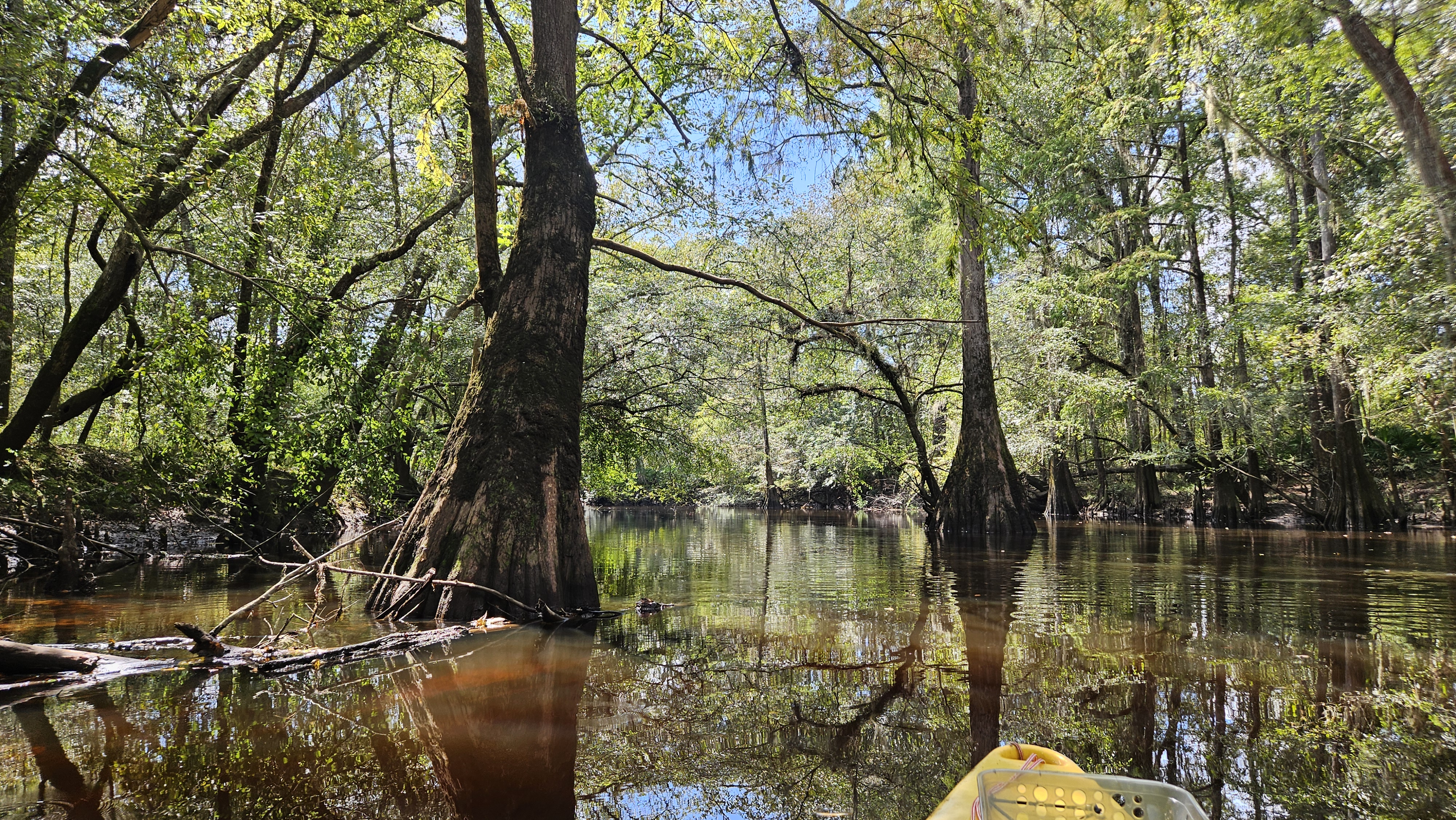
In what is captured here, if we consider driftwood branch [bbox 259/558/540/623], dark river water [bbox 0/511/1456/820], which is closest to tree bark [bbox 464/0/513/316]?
driftwood branch [bbox 259/558/540/623]

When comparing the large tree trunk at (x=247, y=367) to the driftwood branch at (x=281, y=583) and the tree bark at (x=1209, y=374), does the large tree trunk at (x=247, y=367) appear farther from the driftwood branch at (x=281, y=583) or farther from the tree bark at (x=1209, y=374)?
the tree bark at (x=1209, y=374)

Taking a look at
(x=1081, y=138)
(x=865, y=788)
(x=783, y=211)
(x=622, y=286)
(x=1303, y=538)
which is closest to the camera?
(x=865, y=788)

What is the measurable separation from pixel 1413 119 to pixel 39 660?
13.9m

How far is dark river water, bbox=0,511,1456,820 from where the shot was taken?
230 cm

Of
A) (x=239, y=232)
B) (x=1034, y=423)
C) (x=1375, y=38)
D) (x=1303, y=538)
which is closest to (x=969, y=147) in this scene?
(x=1375, y=38)

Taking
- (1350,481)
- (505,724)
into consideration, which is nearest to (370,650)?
(505,724)

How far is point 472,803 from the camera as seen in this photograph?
7.32 ft

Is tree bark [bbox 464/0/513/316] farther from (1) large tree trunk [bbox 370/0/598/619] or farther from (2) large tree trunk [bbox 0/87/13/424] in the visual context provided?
(2) large tree trunk [bbox 0/87/13/424]

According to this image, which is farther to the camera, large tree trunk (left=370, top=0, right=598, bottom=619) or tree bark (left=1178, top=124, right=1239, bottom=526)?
tree bark (left=1178, top=124, right=1239, bottom=526)

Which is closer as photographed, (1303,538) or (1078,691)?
(1078,691)

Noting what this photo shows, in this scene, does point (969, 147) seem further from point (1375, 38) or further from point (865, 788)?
point (1375, 38)

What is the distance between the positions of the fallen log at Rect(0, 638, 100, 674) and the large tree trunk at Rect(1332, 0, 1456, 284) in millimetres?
13344

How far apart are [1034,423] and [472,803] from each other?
61.0 ft

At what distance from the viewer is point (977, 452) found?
13.8m
